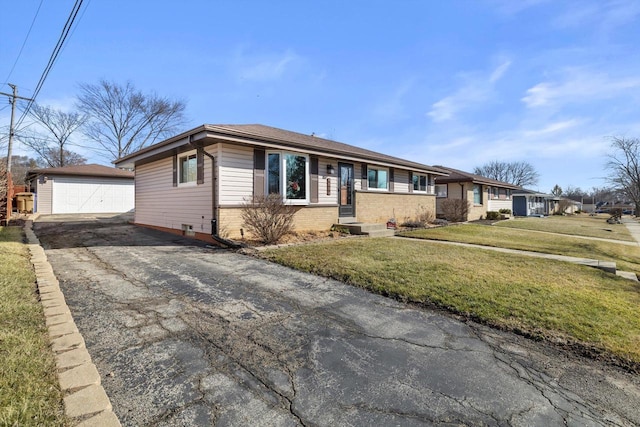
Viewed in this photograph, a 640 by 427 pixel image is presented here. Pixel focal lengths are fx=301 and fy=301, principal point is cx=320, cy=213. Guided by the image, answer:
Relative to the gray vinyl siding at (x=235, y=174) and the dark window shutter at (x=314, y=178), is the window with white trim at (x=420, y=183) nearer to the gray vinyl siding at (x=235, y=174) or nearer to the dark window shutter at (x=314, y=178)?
the dark window shutter at (x=314, y=178)

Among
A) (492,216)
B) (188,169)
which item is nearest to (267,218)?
(188,169)

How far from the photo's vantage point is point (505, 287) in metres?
4.70

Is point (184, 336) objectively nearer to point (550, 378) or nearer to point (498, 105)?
point (550, 378)

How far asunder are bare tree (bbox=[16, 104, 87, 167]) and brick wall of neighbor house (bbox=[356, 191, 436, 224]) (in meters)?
30.4

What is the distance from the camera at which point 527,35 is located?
9273 mm

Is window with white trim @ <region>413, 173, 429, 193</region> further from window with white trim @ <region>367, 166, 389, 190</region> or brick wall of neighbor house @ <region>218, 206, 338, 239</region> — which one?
brick wall of neighbor house @ <region>218, 206, 338, 239</region>

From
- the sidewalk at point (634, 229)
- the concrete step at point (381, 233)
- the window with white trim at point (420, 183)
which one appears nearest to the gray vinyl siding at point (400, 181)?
the window with white trim at point (420, 183)

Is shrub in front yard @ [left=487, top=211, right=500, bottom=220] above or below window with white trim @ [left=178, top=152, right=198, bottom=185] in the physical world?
below

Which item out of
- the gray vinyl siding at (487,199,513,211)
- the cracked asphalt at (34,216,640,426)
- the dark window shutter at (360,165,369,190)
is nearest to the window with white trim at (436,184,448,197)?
the gray vinyl siding at (487,199,513,211)

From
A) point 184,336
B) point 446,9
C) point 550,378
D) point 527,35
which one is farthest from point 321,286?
point 527,35

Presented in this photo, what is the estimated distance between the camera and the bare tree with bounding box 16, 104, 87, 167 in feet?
92.5

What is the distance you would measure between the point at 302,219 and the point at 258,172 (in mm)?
2301

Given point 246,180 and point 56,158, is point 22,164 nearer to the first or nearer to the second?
point 56,158

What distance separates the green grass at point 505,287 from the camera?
3316 millimetres
